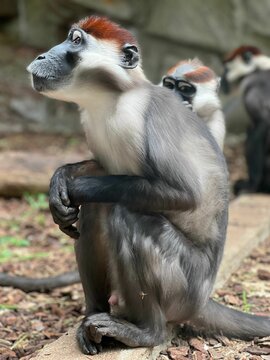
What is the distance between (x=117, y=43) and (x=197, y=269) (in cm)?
102

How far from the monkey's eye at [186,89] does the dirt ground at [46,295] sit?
116 cm

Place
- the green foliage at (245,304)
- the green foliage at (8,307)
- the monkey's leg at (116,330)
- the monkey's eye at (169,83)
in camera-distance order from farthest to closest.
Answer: the monkey's eye at (169,83), the green foliage at (8,307), the green foliage at (245,304), the monkey's leg at (116,330)

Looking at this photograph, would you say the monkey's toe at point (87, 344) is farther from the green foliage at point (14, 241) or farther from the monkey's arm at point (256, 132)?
the monkey's arm at point (256, 132)

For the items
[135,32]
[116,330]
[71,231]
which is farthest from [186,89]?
[135,32]

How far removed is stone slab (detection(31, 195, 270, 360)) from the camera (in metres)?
2.77

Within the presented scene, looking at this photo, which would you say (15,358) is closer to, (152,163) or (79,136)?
(152,163)

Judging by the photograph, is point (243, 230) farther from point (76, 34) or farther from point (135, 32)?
point (135, 32)

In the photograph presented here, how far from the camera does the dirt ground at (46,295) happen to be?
308cm

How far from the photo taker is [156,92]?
289cm

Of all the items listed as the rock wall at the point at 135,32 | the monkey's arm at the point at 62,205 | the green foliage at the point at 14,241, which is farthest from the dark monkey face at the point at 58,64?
the rock wall at the point at 135,32

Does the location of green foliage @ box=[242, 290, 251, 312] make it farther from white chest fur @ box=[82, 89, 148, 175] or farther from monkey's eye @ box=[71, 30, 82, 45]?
monkey's eye @ box=[71, 30, 82, 45]

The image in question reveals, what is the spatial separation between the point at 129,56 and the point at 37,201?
136 inches

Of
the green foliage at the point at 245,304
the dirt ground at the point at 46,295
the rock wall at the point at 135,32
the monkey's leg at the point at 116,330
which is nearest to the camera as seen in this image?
the monkey's leg at the point at 116,330

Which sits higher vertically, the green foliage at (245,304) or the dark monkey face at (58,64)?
the dark monkey face at (58,64)
